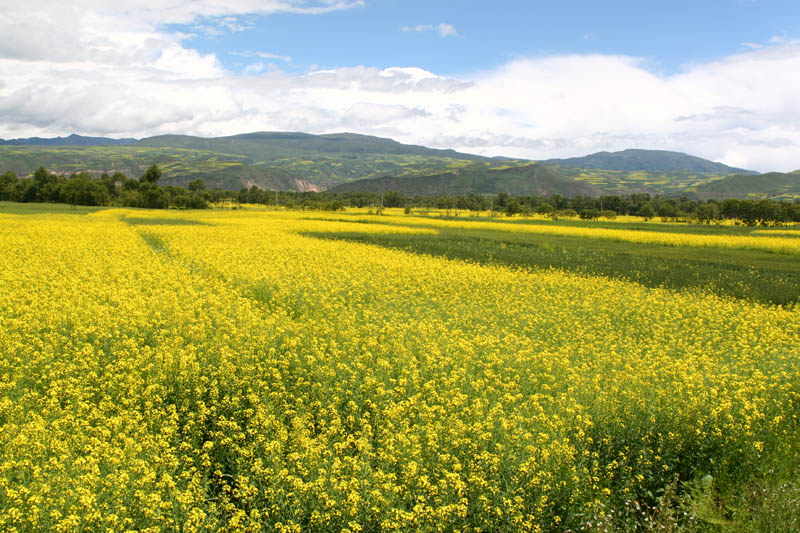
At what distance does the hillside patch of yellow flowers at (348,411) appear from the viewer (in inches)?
205

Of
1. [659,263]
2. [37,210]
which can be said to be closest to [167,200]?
[37,210]

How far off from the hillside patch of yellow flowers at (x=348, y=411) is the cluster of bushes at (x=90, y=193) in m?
82.9

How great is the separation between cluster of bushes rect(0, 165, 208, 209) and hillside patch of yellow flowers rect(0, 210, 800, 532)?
82.9 metres

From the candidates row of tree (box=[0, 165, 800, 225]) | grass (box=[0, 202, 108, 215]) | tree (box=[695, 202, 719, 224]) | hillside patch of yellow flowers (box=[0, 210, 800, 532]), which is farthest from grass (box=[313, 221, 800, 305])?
tree (box=[695, 202, 719, 224])

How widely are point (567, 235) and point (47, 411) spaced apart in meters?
53.9

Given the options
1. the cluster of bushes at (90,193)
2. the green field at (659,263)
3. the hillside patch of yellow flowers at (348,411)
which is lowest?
the hillside patch of yellow flowers at (348,411)

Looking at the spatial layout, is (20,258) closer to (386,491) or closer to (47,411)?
(47,411)

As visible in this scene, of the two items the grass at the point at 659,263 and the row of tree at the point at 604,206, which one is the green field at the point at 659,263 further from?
the row of tree at the point at 604,206

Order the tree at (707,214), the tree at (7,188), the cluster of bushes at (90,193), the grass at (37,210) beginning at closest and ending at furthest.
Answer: the grass at (37,210), the cluster of bushes at (90,193), the tree at (707,214), the tree at (7,188)

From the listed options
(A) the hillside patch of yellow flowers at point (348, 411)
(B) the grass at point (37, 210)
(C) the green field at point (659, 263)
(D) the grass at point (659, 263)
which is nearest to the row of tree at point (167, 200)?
(B) the grass at point (37, 210)

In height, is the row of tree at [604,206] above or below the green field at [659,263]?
above

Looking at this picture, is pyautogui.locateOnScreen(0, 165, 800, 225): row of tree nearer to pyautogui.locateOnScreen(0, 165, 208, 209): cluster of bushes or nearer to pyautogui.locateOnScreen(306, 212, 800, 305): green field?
pyautogui.locateOnScreen(0, 165, 208, 209): cluster of bushes

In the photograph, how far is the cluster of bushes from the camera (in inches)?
3401

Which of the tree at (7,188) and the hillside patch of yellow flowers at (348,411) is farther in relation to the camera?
the tree at (7,188)
